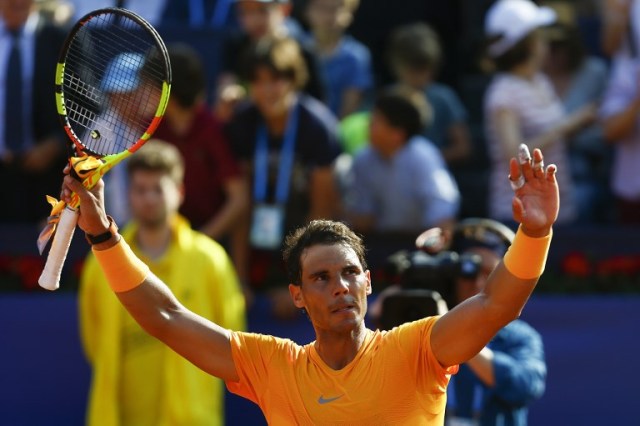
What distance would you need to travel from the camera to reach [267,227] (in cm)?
716

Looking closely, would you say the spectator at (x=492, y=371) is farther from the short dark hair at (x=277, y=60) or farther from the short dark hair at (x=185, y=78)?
the short dark hair at (x=185, y=78)

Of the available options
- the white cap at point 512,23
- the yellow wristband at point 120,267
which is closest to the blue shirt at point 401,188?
the white cap at point 512,23

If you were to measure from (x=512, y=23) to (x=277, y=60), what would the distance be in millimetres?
1466

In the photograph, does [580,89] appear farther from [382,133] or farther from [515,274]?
[515,274]

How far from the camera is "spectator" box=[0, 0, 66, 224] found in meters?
7.90

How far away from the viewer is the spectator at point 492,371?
526 cm

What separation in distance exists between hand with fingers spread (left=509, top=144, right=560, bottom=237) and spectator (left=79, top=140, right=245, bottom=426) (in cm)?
296

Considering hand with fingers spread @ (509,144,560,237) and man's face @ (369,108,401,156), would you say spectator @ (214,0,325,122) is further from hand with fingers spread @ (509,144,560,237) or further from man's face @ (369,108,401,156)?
hand with fingers spread @ (509,144,560,237)

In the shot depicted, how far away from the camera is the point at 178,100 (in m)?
7.26

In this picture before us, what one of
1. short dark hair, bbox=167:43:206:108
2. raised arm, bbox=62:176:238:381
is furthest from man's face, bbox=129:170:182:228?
raised arm, bbox=62:176:238:381

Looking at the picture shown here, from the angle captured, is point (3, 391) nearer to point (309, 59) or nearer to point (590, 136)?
point (309, 59)

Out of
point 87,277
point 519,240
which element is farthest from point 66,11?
point 519,240

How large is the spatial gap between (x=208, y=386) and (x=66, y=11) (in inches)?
119

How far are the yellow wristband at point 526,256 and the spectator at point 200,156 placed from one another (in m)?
3.47
